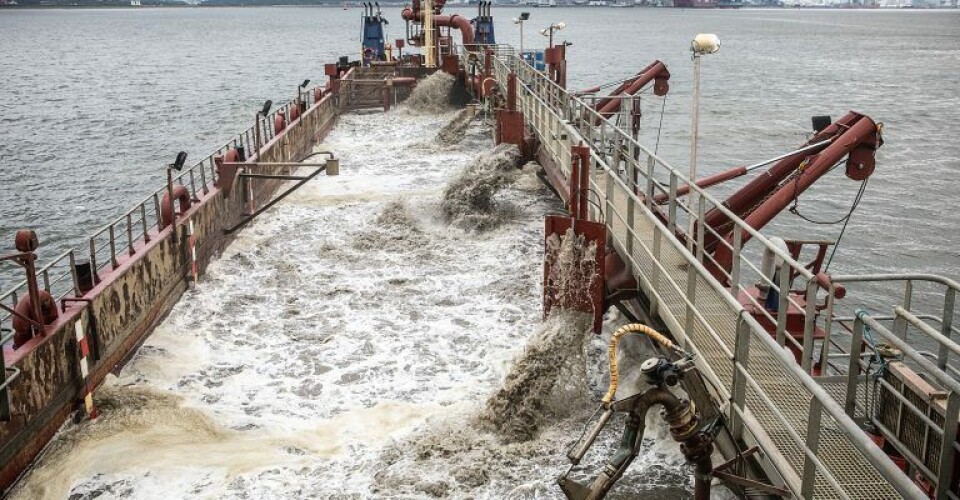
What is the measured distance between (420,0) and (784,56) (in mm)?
72624

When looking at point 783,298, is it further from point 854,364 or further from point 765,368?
point 854,364

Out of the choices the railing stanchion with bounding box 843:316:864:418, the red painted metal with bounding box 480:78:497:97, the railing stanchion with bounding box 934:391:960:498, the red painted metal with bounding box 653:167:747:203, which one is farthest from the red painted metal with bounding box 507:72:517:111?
the railing stanchion with bounding box 934:391:960:498

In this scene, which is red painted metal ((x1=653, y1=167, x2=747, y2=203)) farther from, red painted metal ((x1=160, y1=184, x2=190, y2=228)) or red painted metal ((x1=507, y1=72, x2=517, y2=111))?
red painted metal ((x1=507, y1=72, x2=517, y2=111))

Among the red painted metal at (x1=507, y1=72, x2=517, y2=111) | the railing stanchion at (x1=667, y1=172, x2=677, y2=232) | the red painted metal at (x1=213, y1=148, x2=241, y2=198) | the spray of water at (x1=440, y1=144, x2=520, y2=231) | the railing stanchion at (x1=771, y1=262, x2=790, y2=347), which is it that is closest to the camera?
the railing stanchion at (x1=771, y1=262, x2=790, y2=347)

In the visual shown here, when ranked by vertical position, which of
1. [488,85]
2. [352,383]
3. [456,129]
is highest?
[488,85]

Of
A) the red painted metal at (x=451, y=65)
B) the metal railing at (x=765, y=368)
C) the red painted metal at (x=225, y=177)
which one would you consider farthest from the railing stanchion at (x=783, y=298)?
the red painted metal at (x=451, y=65)

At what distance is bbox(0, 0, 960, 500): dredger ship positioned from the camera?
696 cm

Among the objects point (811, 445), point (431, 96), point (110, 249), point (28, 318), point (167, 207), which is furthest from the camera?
point (431, 96)

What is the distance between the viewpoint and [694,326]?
9531 mm

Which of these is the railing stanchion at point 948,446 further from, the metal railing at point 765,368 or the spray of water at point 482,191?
the spray of water at point 482,191

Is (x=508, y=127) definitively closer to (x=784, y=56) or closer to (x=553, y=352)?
(x=553, y=352)

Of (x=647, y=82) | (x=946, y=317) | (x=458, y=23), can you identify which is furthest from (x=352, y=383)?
(x=458, y=23)

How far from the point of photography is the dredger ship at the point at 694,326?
22.9 ft

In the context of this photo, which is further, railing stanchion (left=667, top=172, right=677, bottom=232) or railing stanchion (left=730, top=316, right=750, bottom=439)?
railing stanchion (left=667, top=172, right=677, bottom=232)
